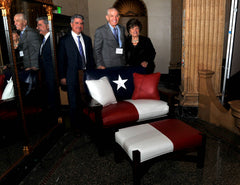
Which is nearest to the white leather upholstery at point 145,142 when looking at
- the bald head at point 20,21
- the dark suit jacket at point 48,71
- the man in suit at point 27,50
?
the man in suit at point 27,50

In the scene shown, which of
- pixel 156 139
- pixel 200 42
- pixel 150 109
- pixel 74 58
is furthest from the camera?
pixel 200 42

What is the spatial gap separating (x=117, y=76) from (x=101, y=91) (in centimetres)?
48

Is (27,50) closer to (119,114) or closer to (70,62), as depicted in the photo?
(70,62)

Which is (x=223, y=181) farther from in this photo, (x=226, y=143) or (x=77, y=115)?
(x=77, y=115)

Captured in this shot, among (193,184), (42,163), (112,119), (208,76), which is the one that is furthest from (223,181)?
(42,163)

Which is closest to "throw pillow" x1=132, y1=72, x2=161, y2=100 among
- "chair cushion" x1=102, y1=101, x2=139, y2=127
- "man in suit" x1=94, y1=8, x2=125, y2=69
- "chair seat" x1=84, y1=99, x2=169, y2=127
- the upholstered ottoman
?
"chair seat" x1=84, y1=99, x2=169, y2=127

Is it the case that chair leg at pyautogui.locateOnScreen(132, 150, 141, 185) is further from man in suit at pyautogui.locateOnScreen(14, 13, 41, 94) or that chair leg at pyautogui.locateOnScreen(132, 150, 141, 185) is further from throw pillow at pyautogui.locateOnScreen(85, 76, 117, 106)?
man in suit at pyautogui.locateOnScreen(14, 13, 41, 94)

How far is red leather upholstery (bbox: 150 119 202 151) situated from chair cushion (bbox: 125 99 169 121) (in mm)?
441

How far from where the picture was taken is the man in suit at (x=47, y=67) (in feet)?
9.04

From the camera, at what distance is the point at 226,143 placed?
274 centimetres

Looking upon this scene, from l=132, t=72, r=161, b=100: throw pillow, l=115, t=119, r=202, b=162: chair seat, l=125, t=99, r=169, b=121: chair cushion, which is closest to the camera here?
l=115, t=119, r=202, b=162: chair seat

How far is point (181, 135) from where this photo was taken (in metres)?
2.08

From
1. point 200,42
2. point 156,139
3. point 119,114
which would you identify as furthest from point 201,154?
point 200,42

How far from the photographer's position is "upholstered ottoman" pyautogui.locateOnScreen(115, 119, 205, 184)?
6.21 feet
